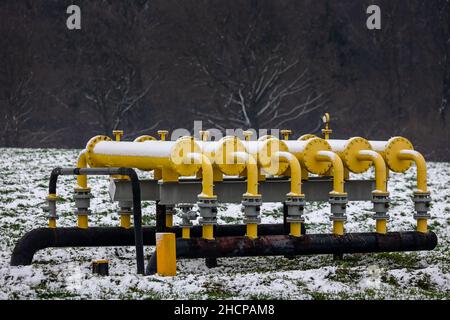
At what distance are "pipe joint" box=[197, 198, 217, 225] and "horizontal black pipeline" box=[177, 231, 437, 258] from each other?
30cm

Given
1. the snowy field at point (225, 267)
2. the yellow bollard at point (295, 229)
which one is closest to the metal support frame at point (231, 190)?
the yellow bollard at point (295, 229)

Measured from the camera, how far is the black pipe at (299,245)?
1612cm

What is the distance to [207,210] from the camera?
635 inches

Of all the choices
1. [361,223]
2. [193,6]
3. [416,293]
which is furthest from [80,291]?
[193,6]

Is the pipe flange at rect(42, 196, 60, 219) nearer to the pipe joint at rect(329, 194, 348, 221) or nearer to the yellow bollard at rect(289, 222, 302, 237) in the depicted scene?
the yellow bollard at rect(289, 222, 302, 237)

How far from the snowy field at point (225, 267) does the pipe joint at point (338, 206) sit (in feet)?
2.57

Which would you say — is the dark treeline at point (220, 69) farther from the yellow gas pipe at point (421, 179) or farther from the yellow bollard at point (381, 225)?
the yellow bollard at point (381, 225)

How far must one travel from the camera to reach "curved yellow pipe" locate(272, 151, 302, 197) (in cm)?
1673

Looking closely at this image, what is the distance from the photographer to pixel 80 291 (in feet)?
45.3

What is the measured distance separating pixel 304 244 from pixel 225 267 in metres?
1.92

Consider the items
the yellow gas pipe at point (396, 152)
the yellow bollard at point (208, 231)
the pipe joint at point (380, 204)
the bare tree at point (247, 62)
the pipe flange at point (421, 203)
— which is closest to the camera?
the yellow bollard at point (208, 231)

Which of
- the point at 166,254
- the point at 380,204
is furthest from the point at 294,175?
the point at 166,254
